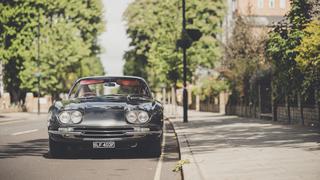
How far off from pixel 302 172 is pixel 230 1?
57.9m

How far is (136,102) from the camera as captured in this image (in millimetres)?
9570

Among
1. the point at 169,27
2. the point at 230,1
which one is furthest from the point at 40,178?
the point at 230,1

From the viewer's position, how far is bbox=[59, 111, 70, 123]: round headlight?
9.19 metres

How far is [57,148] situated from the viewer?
9.64 metres

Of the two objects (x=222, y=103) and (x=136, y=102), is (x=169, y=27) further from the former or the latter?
(x=136, y=102)

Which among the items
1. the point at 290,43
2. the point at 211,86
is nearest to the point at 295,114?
the point at 290,43

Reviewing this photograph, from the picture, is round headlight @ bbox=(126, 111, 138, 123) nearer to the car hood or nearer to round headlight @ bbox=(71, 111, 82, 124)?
the car hood

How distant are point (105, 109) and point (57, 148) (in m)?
1.26

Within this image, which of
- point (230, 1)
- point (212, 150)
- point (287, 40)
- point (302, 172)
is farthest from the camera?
point (230, 1)

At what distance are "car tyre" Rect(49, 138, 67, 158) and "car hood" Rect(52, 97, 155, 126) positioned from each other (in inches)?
27.0

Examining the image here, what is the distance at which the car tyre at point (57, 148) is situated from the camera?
31.4 ft

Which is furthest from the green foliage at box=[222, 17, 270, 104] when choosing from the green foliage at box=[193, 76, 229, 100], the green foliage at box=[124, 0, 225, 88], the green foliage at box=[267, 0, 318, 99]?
the green foliage at box=[267, 0, 318, 99]

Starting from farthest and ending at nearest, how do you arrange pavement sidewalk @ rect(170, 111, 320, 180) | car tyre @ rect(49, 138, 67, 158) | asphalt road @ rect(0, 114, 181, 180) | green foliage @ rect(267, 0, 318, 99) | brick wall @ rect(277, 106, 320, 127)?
1. brick wall @ rect(277, 106, 320, 127)
2. green foliage @ rect(267, 0, 318, 99)
3. car tyre @ rect(49, 138, 67, 158)
4. asphalt road @ rect(0, 114, 181, 180)
5. pavement sidewalk @ rect(170, 111, 320, 180)

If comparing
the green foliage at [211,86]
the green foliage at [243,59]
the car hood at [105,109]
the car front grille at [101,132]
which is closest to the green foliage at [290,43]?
the car hood at [105,109]
